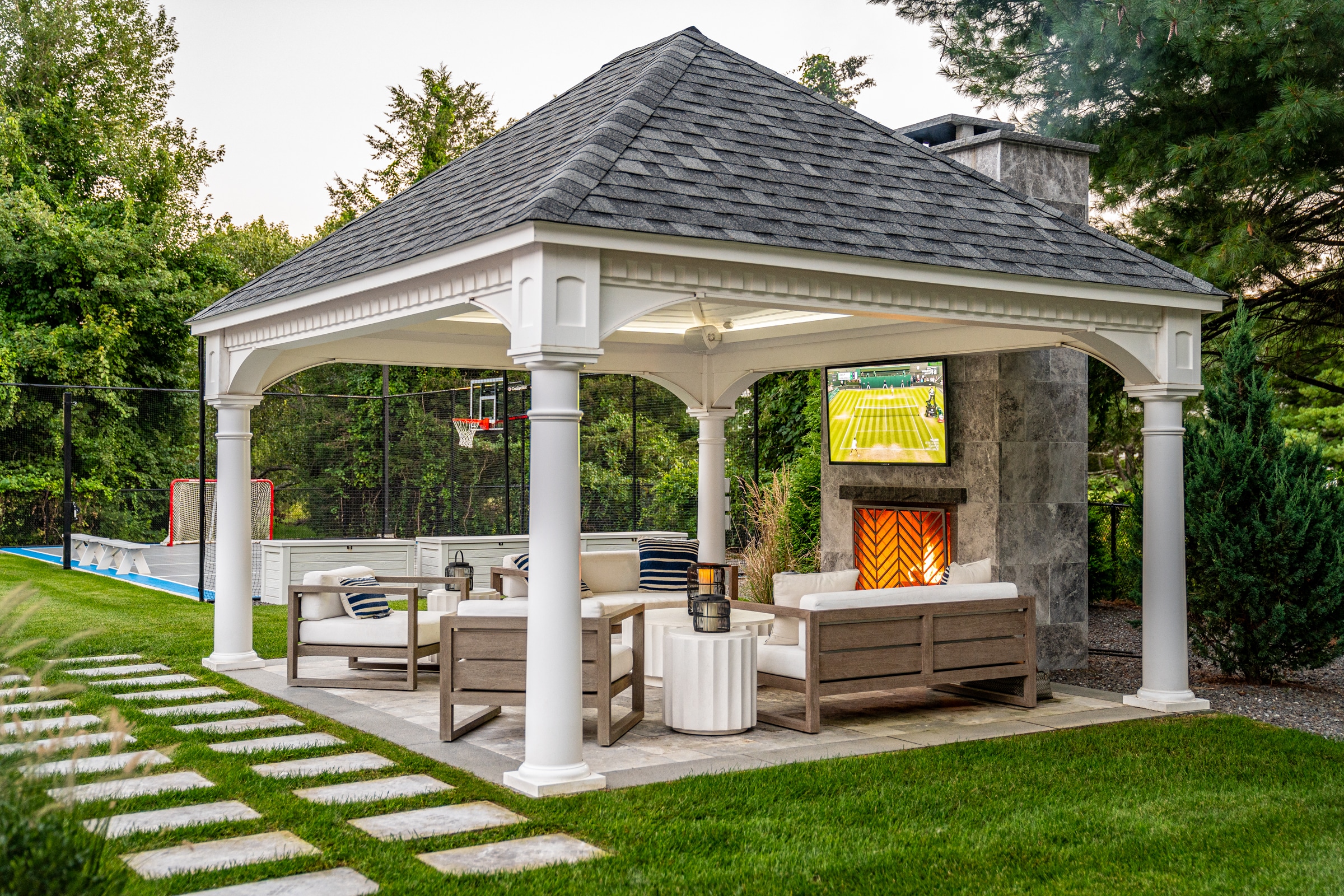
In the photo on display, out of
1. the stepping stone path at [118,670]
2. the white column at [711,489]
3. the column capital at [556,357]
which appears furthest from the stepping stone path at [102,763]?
the white column at [711,489]

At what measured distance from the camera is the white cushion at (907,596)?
7281mm

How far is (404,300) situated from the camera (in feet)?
23.5

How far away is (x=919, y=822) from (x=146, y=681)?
5.94m

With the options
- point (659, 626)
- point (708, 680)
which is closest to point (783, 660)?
point (708, 680)

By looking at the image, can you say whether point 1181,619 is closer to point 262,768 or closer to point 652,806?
point 652,806

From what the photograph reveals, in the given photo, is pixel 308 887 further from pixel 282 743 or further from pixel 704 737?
pixel 704 737

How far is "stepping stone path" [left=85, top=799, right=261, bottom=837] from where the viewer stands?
513 centimetres

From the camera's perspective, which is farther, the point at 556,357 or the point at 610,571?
the point at 610,571

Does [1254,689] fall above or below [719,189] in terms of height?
below

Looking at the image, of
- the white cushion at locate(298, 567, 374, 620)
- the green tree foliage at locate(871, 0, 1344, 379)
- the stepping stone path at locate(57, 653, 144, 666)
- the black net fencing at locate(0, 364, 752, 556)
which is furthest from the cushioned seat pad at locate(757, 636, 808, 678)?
the black net fencing at locate(0, 364, 752, 556)

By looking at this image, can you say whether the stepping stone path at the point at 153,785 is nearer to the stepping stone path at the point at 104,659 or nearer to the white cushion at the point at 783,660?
the white cushion at the point at 783,660

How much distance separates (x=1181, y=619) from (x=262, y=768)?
602cm

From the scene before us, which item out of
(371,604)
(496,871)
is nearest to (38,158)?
(371,604)

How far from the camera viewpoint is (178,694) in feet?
27.0
